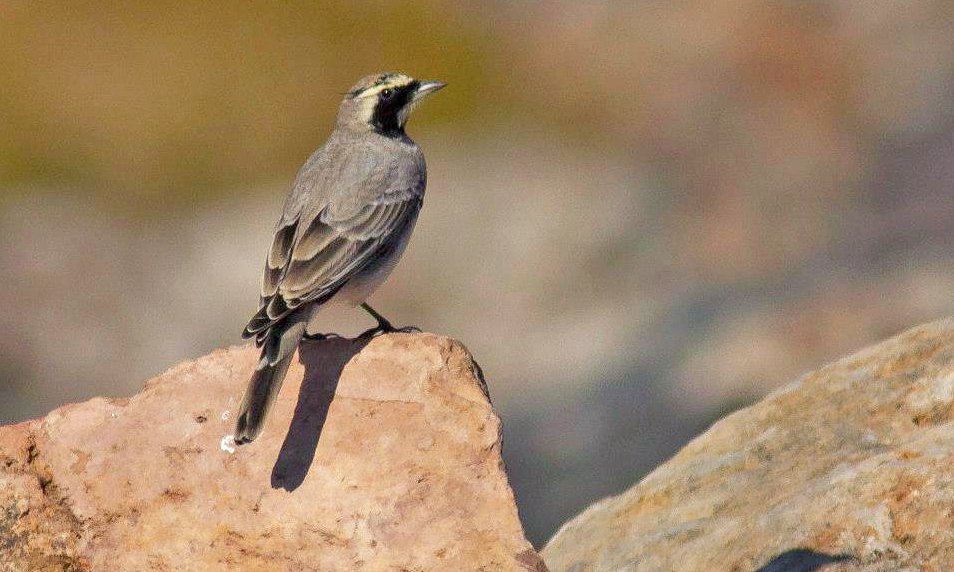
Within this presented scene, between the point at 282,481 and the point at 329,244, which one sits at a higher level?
the point at 329,244

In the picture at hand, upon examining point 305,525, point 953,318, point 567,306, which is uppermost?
point 953,318

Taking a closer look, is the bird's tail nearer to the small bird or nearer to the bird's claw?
the small bird

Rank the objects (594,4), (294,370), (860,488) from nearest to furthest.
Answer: (860,488) → (294,370) → (594,4)

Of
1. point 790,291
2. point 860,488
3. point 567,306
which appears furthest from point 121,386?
Answer: point 860,488

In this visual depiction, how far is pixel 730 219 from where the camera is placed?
2123cm

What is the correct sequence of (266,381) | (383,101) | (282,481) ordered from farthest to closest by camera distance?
1. (383,101)
2. (266,381)
3. (282,481)

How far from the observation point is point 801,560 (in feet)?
23.5

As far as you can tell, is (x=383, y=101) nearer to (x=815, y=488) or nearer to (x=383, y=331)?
(x=383, y=331)

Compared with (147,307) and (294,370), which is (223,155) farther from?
(294,370)

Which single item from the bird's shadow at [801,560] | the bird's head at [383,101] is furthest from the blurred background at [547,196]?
the bird's shadow at [801,560]

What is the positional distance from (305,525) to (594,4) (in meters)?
20.6

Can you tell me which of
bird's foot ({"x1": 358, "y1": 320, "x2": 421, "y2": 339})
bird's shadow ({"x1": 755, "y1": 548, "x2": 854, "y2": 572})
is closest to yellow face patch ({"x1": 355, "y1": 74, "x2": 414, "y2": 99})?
bird's foot ({"x1": 358, "y1": 320, "x2": 421, "y2": 339})

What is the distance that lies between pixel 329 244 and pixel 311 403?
1.57m

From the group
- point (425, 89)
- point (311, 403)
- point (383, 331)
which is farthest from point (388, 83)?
point (311, 403)
